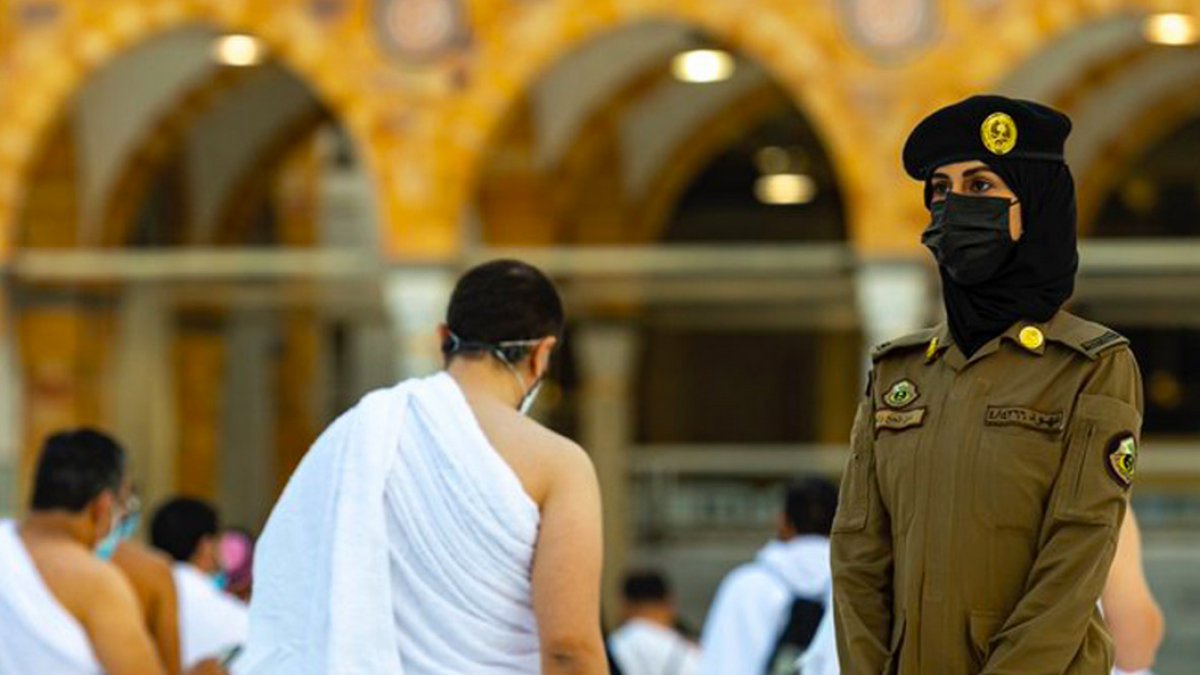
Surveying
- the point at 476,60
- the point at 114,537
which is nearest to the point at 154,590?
the point at 114,537

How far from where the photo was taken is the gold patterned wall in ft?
56.2

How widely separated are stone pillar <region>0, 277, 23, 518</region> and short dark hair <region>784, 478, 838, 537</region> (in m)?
11.4

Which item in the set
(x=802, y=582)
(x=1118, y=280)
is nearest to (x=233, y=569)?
(x=802, y=582)

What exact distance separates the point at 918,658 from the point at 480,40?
14147mm

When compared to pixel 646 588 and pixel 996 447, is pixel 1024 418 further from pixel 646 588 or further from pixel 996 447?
pixel 646 588

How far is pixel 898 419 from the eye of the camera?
13.2ft

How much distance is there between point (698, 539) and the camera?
69.6ft

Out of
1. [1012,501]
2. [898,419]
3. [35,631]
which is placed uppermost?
[898,419]

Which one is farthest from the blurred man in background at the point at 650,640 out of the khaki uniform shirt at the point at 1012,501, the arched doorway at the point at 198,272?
the arched doorway at the point at 198,272

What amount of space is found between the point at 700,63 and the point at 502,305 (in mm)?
15124

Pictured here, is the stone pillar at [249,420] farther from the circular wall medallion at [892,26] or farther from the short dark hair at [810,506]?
the short dark hair at [810,506]

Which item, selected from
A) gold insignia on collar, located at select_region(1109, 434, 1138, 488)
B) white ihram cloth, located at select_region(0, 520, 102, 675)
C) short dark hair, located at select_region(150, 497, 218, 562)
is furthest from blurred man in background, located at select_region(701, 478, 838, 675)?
gold insignia on collar, located at select_region(1109, 434, 1138, 488)

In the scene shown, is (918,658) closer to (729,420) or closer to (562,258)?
(562,258)

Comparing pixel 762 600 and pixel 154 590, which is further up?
pixel 154 590
